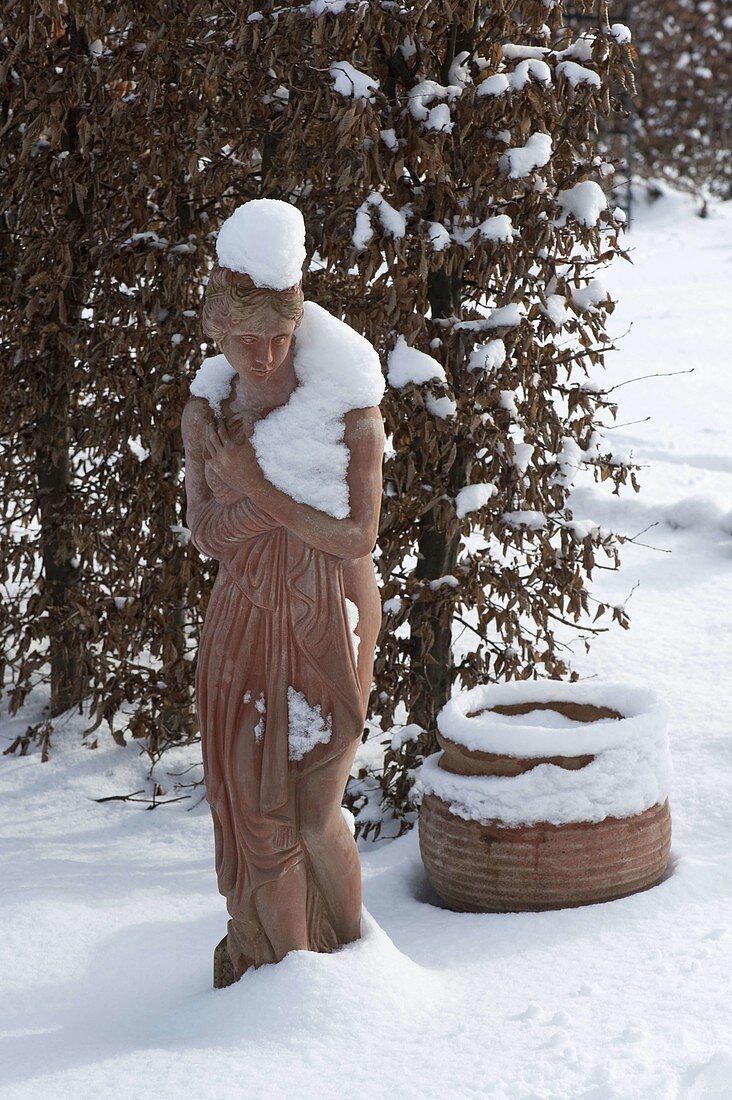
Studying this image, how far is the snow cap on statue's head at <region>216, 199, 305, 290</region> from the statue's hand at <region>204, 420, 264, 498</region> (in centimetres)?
35

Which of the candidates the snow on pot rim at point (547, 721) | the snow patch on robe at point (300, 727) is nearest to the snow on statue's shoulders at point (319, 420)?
the snow patch on robe at point (300, 727)

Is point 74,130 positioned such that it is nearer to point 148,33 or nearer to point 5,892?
point 148,33

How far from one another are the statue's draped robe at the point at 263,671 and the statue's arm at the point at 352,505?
6 cm

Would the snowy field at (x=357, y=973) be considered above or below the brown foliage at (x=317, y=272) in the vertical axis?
below

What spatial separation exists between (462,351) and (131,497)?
1483 millimetres

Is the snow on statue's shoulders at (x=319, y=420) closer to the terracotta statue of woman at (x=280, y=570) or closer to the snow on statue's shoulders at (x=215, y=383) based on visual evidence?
the terracotta statue of woman at (x=280, y=570)

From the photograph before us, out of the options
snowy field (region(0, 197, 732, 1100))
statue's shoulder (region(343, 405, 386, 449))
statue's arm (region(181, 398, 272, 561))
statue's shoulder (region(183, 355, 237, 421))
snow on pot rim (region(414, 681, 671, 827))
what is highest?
statue's shoulder (region(183, 355, 237, 421))

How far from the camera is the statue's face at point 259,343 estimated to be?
9.20 feet

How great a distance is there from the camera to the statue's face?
9.20ft

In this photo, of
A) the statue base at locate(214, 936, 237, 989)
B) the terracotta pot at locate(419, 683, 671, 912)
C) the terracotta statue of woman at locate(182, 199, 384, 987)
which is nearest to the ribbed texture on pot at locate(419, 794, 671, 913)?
the terracotta pot at locate(419, 683, 671, 912)

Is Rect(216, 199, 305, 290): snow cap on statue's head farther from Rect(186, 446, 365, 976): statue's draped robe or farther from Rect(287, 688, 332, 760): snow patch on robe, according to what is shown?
Rect(287, 688, 332, 760): snow patch on robe

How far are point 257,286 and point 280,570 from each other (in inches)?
25.0

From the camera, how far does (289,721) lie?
9.84 feet

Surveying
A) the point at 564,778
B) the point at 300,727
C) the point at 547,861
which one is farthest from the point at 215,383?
the point at 547,861
